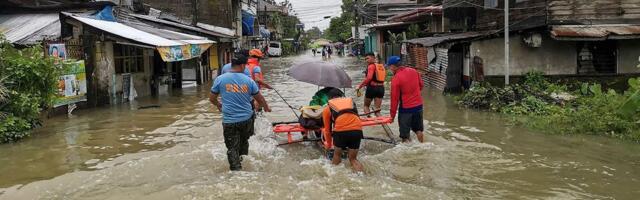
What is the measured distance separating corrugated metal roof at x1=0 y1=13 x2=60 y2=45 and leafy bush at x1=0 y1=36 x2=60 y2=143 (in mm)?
3739

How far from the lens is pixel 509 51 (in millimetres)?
16484

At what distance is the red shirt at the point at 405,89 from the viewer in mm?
8750

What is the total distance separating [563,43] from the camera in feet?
53.6

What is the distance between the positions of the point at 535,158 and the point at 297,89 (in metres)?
13.9

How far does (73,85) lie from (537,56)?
12750 mm

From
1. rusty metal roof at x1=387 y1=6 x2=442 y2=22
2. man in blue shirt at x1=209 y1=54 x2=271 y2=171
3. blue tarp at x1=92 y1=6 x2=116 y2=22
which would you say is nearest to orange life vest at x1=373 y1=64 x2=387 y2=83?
man in blue shirt at x1=209 y1=54 x2=271 y2=171

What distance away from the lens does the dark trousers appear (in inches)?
285

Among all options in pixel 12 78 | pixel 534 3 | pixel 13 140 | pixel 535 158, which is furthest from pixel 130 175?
pixel 534 3

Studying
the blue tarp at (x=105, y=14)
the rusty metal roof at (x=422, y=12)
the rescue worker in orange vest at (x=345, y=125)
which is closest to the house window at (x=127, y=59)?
the blue tarp at (x=105, y=14)

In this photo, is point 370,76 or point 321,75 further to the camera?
point 370,76

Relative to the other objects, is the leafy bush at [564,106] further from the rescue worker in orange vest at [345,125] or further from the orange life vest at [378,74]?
the rescue worker in orange vest at [345,125]

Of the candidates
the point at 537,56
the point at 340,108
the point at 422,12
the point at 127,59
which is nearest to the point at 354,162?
the point at 340,108

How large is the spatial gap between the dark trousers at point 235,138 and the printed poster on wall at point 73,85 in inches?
288

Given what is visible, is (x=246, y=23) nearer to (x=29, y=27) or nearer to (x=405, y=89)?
(x=29, y=27)
